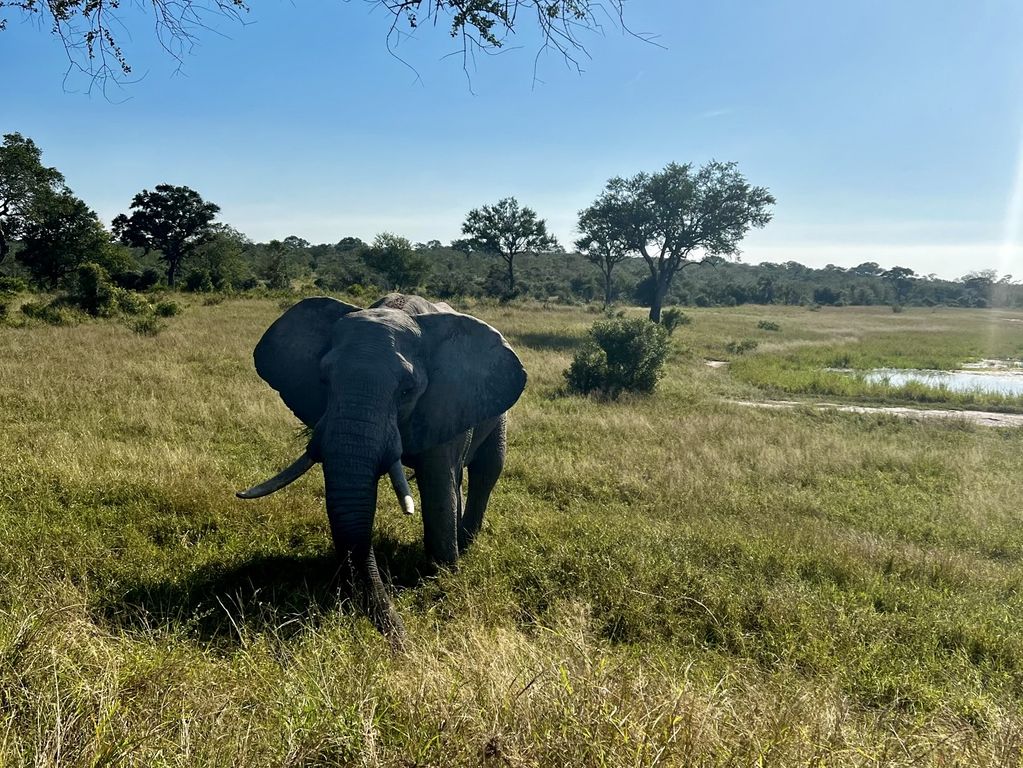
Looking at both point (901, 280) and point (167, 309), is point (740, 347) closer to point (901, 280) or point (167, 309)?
point (167, 309)

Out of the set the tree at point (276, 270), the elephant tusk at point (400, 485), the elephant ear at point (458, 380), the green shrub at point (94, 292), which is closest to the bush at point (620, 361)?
the elephant ear at point (458, 380)

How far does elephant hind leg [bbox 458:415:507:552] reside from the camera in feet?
19.2

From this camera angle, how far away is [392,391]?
155 inches

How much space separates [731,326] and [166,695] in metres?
40.4

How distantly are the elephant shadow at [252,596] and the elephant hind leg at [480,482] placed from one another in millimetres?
633

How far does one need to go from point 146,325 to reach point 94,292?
4936 millimetres

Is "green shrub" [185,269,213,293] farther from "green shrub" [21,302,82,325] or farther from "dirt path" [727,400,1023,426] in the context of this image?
"dirt path" [727,400,1023,426]

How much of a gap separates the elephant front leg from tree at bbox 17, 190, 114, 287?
41.2 metres

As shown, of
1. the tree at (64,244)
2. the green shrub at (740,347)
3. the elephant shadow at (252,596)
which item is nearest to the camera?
the elephant shadow at (252,596)

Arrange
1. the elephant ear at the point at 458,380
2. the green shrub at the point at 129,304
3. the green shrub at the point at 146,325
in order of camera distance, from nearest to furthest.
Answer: the elephant ear at the point at 458,380, the green shrub at the point at 146,325, the green shrub at the point at 129,304

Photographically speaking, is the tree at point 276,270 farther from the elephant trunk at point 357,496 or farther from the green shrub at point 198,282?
the elephant trunk at point 357,496

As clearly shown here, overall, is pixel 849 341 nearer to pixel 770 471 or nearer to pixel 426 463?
pixel 770 471

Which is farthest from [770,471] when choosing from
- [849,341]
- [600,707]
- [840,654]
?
[849,341]

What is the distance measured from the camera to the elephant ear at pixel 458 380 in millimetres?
4520
